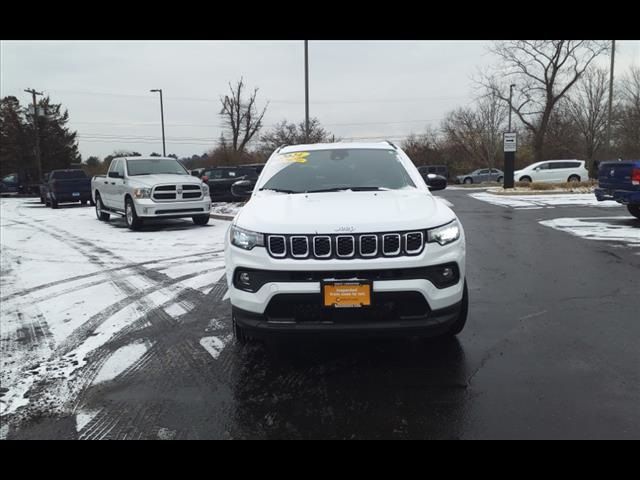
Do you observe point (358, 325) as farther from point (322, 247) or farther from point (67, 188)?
point (67, 188)

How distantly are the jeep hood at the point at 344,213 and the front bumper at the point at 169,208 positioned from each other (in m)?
8.80

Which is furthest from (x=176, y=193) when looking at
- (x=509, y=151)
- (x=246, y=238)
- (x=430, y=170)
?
(x=430, y=170)

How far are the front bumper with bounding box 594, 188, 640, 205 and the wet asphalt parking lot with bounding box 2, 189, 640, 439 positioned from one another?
6.24 meters

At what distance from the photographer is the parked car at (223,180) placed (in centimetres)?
2064

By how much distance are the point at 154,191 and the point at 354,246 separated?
33.9 ft

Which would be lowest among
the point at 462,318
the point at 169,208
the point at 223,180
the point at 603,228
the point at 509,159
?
the point at 603,228

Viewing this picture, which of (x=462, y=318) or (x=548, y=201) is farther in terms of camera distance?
(x=548, y=201)

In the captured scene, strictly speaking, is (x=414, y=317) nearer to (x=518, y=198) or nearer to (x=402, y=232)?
(x=402, y=232)

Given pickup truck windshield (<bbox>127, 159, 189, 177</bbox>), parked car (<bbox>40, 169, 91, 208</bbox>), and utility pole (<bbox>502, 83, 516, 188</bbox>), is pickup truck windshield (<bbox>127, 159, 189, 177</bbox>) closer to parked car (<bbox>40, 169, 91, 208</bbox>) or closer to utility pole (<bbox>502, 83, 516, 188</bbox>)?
parked car (<bbox>40, 169, 91, 208</bbox>)

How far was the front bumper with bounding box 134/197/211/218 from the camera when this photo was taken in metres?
12.9

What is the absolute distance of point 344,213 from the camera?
13.1 ft

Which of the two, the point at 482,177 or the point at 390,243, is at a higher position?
the point at 390,243

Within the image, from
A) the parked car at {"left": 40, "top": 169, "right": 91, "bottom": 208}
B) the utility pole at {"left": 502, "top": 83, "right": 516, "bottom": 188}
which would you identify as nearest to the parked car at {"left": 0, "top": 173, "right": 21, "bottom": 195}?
the parked car at {"left": 40, "top": 169, "right": 91, "bottom": 208}
